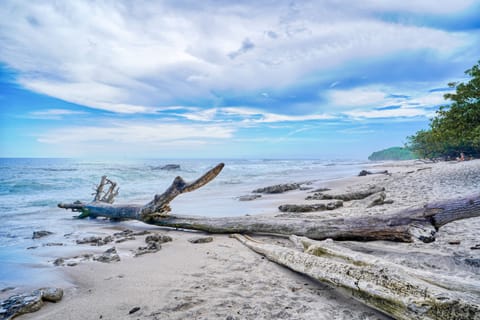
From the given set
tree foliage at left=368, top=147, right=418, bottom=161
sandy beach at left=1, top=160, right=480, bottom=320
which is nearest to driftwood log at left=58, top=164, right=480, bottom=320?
sandy beach at left=1, top=160, right=480, bottom=320

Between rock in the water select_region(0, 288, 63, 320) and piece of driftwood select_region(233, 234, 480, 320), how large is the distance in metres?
2.84

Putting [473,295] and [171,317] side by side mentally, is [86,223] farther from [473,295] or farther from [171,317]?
[473,295]

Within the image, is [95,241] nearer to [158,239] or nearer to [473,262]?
[158,239]

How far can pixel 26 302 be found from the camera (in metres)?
2.85

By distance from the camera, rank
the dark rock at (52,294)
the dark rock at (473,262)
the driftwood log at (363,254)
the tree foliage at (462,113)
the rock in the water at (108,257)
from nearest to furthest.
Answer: the driftwood log at (363,254) → the dark rock at (52,294) → the dark rock at (473,262) → the rock in the water at (108,257) → the tree foliage at (462,113)

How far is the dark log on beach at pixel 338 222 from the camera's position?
4281 millimetres

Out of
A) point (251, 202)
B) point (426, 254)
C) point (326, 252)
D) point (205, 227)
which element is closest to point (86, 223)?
point (205, 227)

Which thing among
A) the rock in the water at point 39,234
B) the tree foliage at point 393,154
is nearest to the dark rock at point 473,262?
the rock in the water at point 39,234

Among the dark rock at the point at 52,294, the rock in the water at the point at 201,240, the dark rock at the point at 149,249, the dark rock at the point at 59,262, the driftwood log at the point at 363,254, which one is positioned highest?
the driftwood log at the point at 363,254

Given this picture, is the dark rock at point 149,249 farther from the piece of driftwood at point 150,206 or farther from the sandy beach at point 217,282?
the piece of driftwood at point 150,206

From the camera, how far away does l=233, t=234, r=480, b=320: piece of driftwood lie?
75.8 inches

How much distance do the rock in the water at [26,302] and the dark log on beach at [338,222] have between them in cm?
358

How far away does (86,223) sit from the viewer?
28.0 feet

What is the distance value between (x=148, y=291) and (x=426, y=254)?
3.84 m
